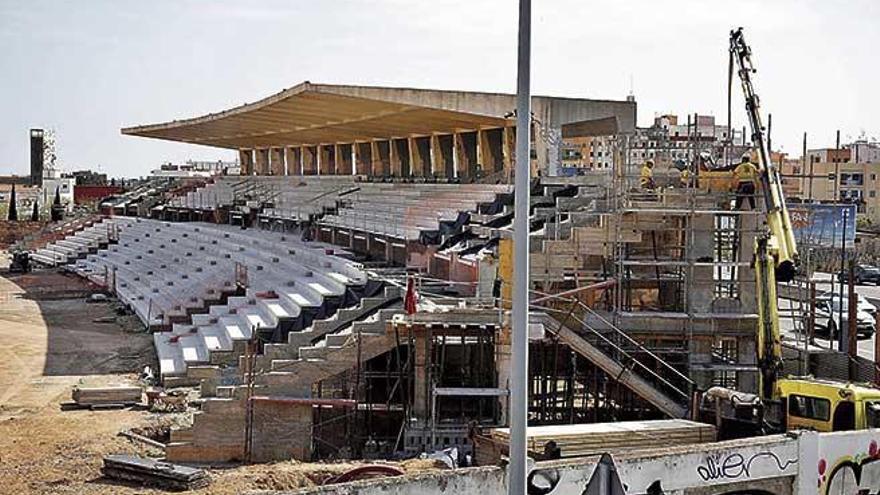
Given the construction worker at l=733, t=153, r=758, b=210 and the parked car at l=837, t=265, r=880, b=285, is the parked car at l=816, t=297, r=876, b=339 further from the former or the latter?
the parked car at l=837, t=265, r=880, b=285

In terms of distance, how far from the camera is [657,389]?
18.8 metres

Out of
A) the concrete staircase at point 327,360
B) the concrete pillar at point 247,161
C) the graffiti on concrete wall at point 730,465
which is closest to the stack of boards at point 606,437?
the graffiti on concrete wall at point 730,465

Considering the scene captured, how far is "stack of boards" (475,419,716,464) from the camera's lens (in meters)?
14.5

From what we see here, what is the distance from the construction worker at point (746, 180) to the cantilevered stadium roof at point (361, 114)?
10236mm

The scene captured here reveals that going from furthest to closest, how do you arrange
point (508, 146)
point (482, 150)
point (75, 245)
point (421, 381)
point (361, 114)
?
1. point (75, 245)
2. point (482, 150)
3. point (361, 114)
4. point (508, 146)
5. point (421, 381)

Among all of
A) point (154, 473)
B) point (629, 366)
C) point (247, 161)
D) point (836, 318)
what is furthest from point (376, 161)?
point (154, 473)

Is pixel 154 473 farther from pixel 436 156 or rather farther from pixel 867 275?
pixel 867 275

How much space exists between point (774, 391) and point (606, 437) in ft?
11.4

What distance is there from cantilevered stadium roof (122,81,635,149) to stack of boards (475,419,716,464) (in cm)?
1613

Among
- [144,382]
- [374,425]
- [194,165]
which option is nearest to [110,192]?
[194,165]

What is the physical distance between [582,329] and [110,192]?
89.6 metres

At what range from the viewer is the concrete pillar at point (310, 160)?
6350cm

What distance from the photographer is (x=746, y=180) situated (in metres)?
20.7

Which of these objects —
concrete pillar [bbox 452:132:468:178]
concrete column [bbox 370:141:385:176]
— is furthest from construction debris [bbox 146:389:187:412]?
concrete column [bbox 370:141:385:176]
